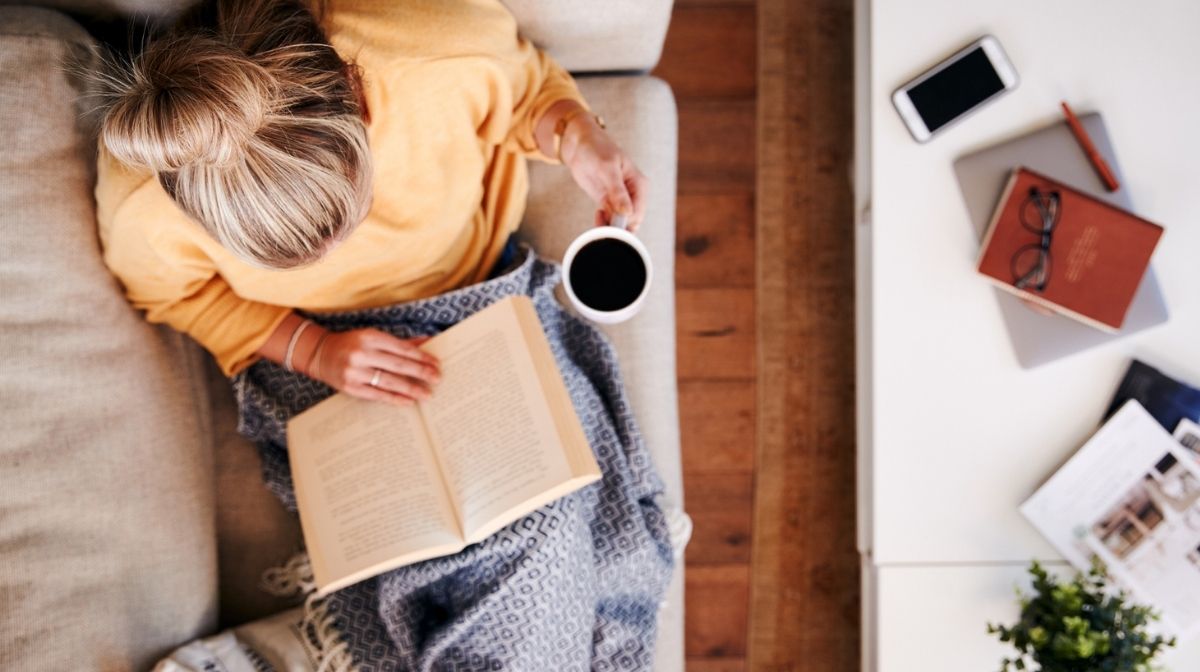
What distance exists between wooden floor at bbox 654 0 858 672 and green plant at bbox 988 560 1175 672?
0.55 m

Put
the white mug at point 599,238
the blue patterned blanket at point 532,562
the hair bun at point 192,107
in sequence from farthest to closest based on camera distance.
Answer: the blue patterned blanket at point 532,562 < the white mug at point 599,238 < the hair bun at point 192,107

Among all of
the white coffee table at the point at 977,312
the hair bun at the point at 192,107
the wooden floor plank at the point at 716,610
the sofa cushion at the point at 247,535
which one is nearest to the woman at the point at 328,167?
the hair bun at the point at 192,107

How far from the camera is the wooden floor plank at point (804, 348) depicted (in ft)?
4.86

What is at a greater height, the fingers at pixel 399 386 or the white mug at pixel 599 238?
the white mug at pixel 599 238

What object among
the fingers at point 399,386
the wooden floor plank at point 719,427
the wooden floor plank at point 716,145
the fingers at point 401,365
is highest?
the wooden floor plank at point 716,145

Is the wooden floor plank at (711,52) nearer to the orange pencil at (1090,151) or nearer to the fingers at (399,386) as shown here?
the orange pencil at (1090,151)

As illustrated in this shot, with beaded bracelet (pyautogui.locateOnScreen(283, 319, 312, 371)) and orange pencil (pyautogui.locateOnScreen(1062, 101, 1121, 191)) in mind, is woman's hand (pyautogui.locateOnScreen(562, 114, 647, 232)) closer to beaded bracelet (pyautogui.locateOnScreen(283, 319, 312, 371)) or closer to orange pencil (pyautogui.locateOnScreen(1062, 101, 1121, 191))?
beaded bracelet (pyautogui.locateOnScreen(283, 319, 312, 371))

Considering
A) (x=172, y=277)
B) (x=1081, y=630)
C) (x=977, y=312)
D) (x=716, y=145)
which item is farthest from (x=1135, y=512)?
(x=172, y=277)

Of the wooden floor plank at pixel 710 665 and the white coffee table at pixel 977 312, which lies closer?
the white coffee table at pixel 977 312

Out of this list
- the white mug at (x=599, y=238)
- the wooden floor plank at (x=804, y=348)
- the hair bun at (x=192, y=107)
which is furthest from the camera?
the wooden floor plank at (x=804, y=348)

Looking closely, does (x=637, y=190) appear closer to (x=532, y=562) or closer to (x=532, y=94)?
(x=532, y=94)

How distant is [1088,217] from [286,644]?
1053mm

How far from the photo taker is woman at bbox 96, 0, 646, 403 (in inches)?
26.0

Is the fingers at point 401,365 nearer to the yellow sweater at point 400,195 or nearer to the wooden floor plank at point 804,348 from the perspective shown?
the yellow sweater at point 400,195
